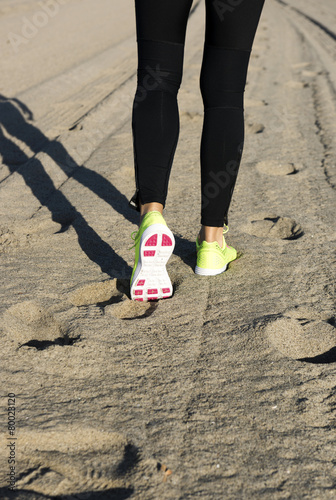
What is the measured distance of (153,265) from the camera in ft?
5.28

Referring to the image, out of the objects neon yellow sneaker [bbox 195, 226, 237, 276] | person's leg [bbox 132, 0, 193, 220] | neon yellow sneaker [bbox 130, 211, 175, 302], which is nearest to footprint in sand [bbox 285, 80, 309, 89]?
neon yellow sneaker [bbox 195, 226, 237, 276]

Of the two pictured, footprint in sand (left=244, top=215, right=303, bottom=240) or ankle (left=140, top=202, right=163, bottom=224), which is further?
footprint in sand (left=244, top=215, right=303, bottom=240)

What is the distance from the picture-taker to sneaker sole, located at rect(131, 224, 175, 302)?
5.10 feet

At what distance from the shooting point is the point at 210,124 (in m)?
1.60

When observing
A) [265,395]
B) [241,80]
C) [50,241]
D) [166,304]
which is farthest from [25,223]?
[265,395]

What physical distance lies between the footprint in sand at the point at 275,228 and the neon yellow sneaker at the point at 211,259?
1.34 feet

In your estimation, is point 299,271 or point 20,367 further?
point 299,271

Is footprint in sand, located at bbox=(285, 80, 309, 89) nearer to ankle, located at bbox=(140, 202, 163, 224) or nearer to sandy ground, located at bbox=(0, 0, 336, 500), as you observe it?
sandy ground, located at bbox=(0, 0, 336, 500)

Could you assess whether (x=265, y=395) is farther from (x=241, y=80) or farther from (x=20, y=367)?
(x=241, y=80)

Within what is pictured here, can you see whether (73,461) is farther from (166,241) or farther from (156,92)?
(156,92)

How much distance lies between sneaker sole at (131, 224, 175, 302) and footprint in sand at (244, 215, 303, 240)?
0.71 metres

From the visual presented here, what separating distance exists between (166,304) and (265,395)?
516mm

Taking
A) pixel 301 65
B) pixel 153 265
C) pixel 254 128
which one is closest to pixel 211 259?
pixel 153 265

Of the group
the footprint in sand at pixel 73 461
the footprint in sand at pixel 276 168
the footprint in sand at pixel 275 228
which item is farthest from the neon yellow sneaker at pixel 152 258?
the footprint in sand at pixel 276 168
